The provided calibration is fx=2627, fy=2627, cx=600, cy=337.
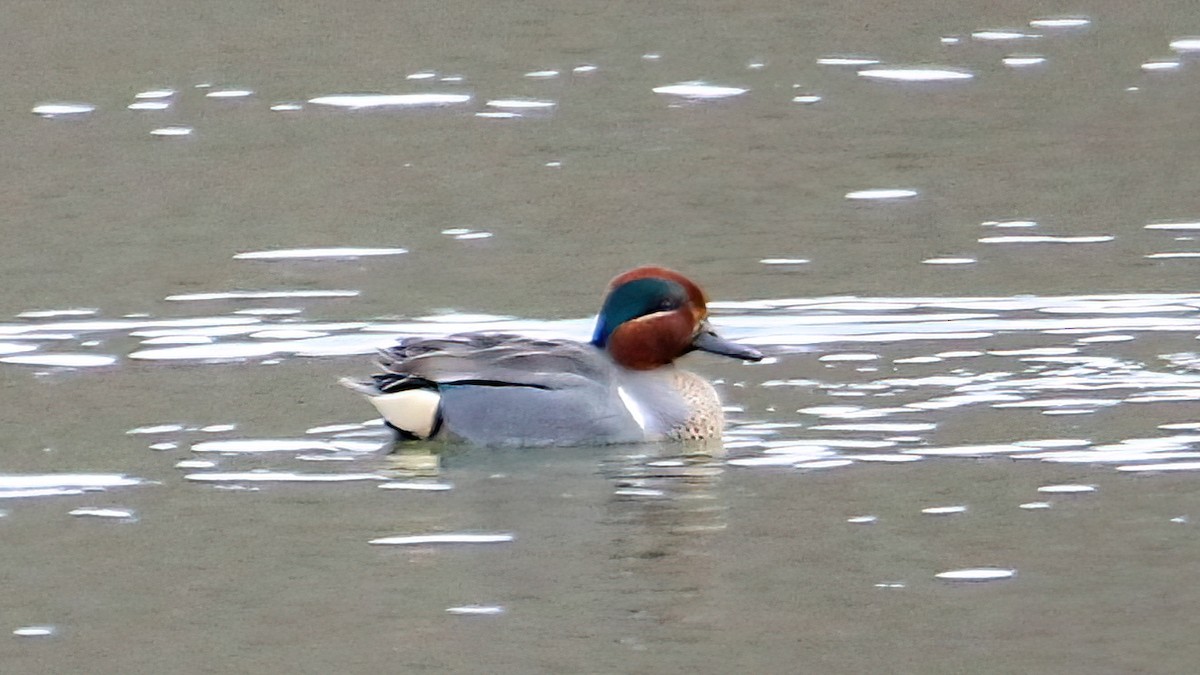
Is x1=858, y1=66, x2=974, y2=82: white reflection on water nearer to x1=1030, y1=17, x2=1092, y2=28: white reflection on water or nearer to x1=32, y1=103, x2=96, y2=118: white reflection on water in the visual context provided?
x1=1030, y1=17, x2=1092, y2=28: white reflection on water

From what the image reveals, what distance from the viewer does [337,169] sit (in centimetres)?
1716

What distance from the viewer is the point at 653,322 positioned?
1132 cm

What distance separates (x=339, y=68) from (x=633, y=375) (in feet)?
30.4

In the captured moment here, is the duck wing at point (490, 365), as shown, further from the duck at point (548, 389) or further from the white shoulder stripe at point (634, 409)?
the white shoulder stripe at point (634, 409)

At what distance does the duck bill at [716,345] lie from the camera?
37.3 feet

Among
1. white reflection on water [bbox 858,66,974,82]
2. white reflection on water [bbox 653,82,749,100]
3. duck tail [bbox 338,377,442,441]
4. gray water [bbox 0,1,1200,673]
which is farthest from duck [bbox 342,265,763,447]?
white reflection on water [bbox 858,66,974,82]

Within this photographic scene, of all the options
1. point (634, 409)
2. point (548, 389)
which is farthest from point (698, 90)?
point (548, 389)

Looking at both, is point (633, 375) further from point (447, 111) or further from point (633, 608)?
point (447, 111)

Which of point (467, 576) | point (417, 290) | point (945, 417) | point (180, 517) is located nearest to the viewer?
point (467, 576)

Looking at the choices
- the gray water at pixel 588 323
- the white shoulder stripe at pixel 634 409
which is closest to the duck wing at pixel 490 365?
the white shoulder stripe at pixel 634 409

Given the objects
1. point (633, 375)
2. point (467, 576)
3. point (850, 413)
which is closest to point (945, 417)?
point (850, 413)

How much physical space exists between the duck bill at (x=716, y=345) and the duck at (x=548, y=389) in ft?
0.27

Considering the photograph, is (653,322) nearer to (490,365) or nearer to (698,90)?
(490,365)

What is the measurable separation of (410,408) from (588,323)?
A: 223 centimetres
